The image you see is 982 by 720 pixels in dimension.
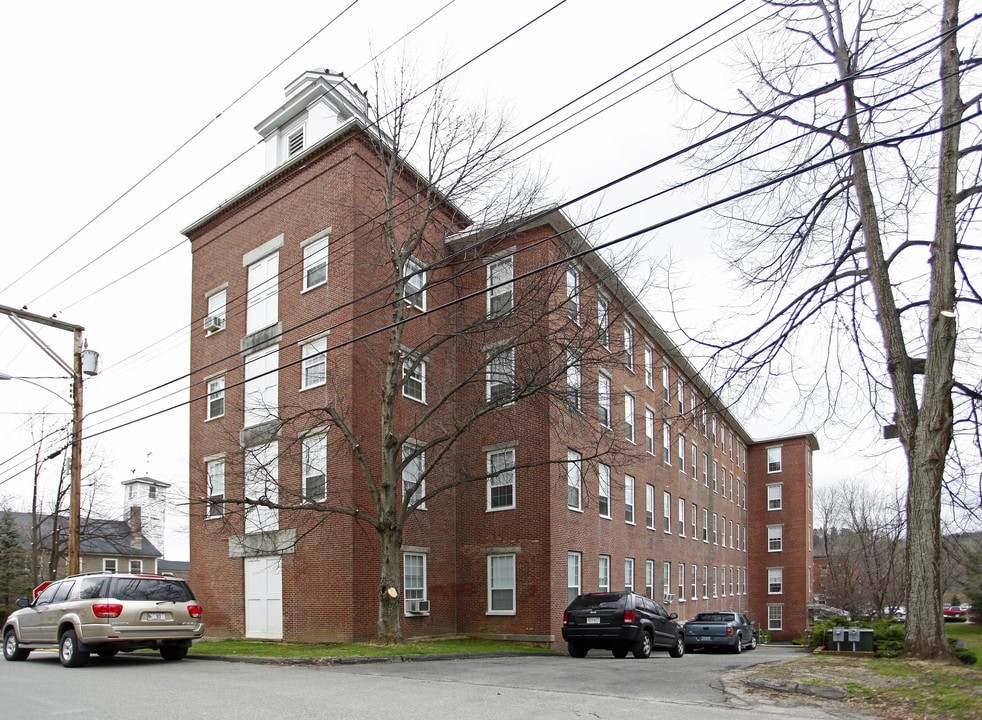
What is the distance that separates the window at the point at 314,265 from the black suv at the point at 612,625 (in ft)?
36.9

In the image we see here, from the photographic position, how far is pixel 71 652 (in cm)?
1391

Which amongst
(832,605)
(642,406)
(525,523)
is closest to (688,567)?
(642,406)

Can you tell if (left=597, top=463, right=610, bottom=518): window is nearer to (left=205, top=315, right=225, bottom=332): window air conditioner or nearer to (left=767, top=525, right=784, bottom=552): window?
(left=205, top=315, right=225, bottom=332): window air conditioner

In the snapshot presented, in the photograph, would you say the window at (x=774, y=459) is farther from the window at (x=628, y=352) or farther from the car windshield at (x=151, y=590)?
the car windshield at (x=151, y=590)

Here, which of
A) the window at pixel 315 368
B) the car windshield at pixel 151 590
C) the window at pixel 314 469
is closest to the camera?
the car windshield at pixel 151 590

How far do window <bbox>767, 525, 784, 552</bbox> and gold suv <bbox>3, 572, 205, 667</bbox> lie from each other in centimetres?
4922

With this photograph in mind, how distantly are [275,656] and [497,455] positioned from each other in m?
10.6

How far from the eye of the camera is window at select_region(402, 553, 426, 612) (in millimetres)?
22344

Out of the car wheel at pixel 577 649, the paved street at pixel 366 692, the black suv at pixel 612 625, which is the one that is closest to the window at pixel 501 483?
the black suv at pixel 612 625

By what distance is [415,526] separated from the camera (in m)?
23.0

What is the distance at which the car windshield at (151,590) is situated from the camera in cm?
1418

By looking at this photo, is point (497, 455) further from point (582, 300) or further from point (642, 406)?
point (642, 406)

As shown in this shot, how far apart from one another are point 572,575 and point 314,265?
12012 mm

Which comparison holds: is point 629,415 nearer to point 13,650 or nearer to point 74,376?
point 74,376
